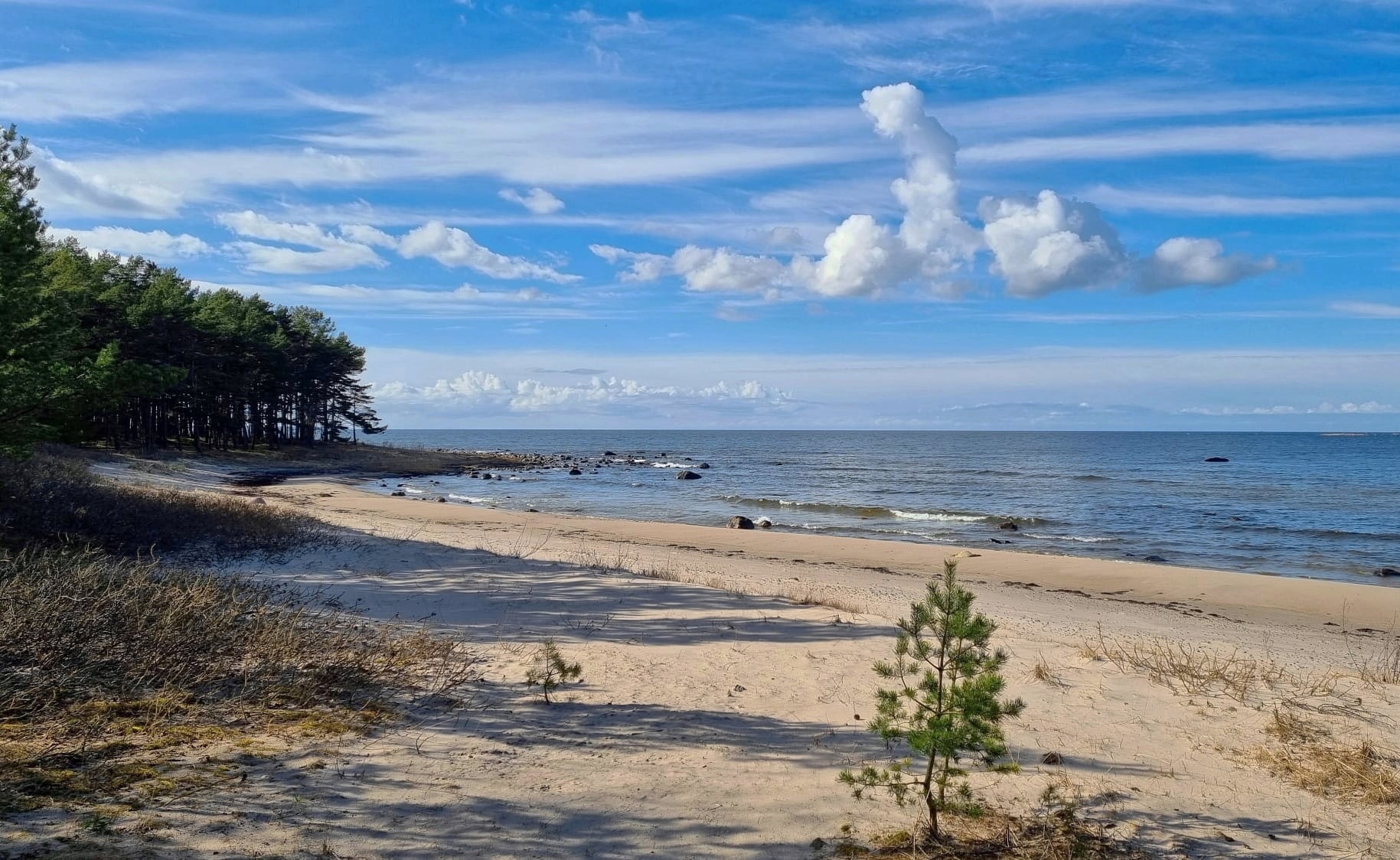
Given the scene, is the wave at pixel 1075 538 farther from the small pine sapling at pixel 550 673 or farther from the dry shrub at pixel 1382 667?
the small pine sapling at pixel 550 673

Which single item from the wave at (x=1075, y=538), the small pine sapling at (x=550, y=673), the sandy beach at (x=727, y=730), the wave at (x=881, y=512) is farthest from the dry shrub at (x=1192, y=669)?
the wave at (x=881, y=512)

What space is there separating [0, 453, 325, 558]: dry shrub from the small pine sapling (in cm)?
743

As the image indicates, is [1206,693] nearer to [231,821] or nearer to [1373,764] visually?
[1373,764]

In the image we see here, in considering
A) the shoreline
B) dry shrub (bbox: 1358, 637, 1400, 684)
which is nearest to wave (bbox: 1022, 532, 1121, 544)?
the shoreline

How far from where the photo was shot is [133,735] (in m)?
5.54

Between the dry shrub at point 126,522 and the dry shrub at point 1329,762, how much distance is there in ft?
46.1

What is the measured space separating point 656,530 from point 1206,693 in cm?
2215

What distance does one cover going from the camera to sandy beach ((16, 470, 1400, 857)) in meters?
4.95

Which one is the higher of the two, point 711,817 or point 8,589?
point 8,589

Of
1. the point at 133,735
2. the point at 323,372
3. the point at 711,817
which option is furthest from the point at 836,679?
the point at 323,372

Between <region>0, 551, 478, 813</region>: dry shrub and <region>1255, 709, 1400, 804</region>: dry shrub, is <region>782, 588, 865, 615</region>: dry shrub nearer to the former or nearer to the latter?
<region>1255, 709, 1400, 804</region>: dry shrub

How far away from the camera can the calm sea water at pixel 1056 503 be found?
27.6 metres

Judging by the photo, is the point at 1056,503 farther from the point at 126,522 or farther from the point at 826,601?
the point at 126,522


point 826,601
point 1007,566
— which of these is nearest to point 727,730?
point 826,601
